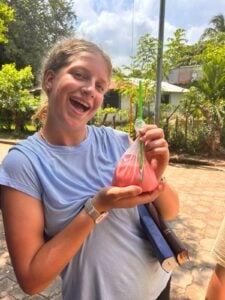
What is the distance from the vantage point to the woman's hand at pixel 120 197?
39.2 inches

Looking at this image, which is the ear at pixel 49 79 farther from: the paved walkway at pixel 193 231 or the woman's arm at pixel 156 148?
the paved walkway at pixel 193 231

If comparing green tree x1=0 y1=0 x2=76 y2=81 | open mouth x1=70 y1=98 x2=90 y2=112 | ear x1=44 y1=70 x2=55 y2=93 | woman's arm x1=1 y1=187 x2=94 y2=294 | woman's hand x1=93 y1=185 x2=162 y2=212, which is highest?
green tree x1=0 y1=0 x2=76 y2=81

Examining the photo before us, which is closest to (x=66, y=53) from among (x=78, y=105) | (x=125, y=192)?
(x=78, y=105)

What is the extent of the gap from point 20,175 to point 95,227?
0.32m

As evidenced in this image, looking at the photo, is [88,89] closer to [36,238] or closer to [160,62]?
[36,238]

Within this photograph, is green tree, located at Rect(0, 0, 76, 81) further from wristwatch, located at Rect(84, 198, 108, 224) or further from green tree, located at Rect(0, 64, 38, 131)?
wristwatch, located at Rect(84, 198, 108, 224)

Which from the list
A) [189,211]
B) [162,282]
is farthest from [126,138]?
[189,211]

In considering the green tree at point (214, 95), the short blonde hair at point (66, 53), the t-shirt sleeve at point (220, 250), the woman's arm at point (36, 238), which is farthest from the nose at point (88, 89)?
the green tree at point (214, 95)

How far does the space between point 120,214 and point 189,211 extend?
4.31 m

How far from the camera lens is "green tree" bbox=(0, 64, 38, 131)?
1492 centimetres

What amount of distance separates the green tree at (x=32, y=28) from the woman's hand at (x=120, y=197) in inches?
910

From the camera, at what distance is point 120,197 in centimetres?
100

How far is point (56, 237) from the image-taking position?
108 centimetres

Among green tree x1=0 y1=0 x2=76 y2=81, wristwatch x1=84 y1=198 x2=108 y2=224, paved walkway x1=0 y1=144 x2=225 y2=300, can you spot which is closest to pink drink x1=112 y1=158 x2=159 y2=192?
wristwatch x1=84 y1=198 x2=108 y2=224
